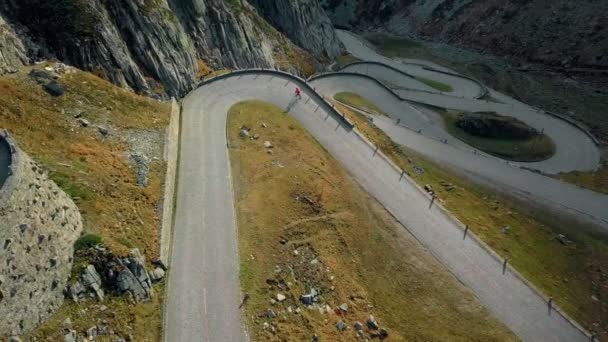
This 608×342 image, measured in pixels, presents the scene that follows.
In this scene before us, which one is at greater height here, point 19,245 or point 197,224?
point 19,245

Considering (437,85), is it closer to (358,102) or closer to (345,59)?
(345,59)

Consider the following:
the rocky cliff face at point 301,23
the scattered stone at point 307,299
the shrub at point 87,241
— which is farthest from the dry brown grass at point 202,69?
the scattered stone at point 307,299

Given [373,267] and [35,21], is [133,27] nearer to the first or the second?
[35,21]

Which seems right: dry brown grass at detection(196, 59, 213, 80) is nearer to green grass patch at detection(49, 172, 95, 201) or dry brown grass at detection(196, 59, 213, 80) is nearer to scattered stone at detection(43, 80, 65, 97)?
scattered stone at detection(43, 80, 65, 97)

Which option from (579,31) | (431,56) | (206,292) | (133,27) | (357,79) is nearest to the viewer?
(206,292)

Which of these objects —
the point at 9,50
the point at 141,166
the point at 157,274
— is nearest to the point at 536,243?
the point at 157,274

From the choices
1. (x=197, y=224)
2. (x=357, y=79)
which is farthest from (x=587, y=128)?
(x=197, y=224)

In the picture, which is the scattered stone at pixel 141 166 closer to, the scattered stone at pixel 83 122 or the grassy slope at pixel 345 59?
the scattered stone at pixel 83 122
